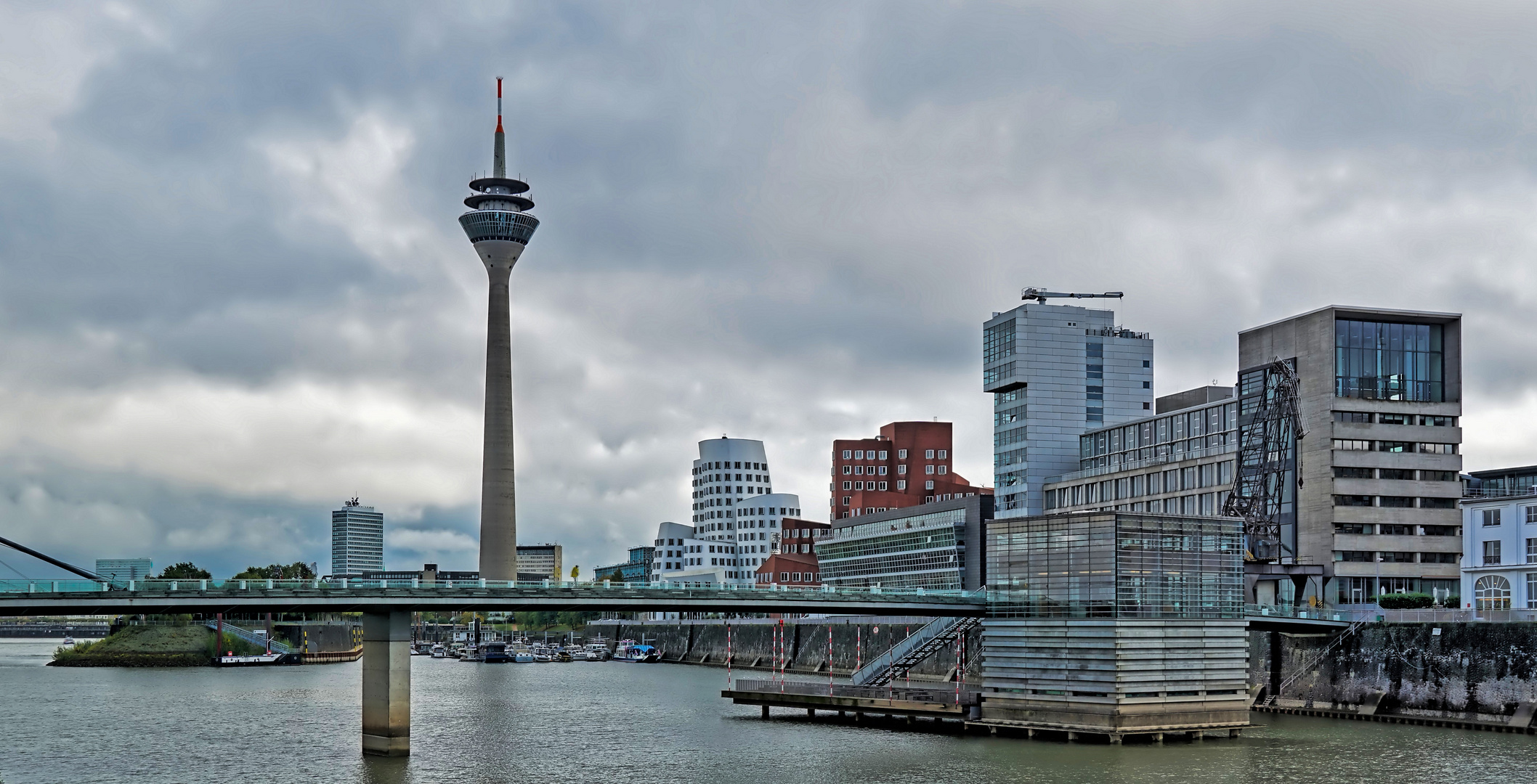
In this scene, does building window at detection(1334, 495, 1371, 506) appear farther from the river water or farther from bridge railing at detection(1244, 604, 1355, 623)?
the river water

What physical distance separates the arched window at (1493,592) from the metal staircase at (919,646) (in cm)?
4957

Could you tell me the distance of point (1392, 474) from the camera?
146 meters

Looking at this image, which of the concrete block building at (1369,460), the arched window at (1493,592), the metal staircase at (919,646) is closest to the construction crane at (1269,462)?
the concrete block building at (1369,460)

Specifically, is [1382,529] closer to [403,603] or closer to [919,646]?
[919,646]

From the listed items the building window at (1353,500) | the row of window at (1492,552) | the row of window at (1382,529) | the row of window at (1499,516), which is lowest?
the row of window at (1492,552)

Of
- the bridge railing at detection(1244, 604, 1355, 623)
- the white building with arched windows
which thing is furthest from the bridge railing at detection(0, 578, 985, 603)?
the white building with arched windows

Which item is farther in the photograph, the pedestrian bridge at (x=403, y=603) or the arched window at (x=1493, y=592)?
the arched window at (x=1493, y=592)

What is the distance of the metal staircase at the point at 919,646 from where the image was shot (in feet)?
352

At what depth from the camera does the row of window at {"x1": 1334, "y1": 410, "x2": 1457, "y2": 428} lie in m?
146

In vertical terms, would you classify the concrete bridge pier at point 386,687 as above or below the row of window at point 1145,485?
below

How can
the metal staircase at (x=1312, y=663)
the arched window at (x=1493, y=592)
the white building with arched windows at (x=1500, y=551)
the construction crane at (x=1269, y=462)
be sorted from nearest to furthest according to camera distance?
the metal staircase at (x=1312, y=663) → the white building with arched windows at (x=1500, y=551) → the arched window at (x=1493, y=592) → the construction crane at (x=1269, y=462)

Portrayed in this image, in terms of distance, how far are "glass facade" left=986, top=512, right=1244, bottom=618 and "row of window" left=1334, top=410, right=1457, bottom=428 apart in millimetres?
54039

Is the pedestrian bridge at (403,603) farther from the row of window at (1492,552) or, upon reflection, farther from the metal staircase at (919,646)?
the row of window at (1492,552)

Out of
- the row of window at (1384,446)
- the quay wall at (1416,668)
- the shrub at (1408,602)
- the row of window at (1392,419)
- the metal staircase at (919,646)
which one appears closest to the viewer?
the quay wall at (1416,668)
